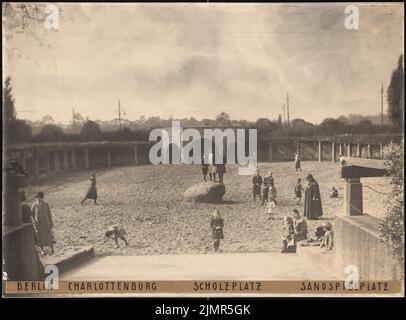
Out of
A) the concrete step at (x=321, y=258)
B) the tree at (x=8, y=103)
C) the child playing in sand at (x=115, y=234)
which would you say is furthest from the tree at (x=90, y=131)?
the concrete step at (x=321, y=258)

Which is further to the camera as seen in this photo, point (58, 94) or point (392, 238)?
point (58, 94)

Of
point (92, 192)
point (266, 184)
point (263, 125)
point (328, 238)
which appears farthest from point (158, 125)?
point (328, 238)

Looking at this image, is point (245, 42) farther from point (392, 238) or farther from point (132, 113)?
point (392, 238)

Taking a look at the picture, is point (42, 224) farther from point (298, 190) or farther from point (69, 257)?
point (298, 190)

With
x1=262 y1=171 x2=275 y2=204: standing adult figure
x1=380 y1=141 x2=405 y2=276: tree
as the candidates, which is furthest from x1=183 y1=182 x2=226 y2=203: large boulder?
x1=380 y1=141 x2=405 y2=276: tree
